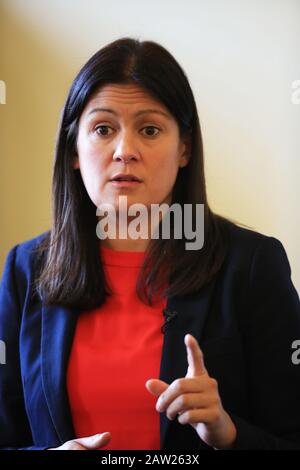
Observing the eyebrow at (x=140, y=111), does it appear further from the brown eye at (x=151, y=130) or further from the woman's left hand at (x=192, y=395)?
the woman's left hand at (x=192, y=395)

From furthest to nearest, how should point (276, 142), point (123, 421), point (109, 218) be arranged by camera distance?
point (276, 142) < point (109, 218) < point (123, 421)

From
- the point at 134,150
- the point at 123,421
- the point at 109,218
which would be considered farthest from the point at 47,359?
the point at 134,150

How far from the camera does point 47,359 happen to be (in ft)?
3.25

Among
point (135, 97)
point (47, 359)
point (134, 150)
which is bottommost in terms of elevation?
point (47, 359)

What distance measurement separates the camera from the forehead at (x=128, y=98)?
3.13 feet

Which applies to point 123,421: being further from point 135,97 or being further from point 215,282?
point 135,97

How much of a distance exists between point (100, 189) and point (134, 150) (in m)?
0.11

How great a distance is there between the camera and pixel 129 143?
944 mm

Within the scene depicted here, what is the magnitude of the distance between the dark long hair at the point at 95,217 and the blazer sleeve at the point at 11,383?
8cm

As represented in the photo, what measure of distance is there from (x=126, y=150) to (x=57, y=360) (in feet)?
1.40

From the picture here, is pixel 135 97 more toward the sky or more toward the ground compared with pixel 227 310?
more toward the sky

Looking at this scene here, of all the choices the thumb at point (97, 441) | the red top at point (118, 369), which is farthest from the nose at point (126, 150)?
the thumb at point (97, 441)

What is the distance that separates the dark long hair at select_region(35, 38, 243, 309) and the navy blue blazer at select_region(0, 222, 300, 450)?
36 mm
